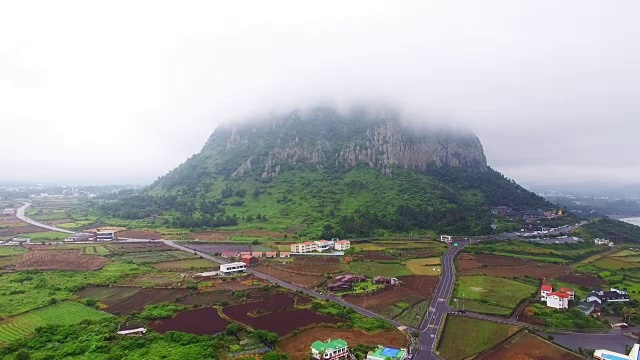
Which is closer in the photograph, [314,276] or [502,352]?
[502,352]

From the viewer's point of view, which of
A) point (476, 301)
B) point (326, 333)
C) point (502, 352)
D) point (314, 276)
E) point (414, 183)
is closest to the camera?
point (502, 352)

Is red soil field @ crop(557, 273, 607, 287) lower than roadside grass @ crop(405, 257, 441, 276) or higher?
lower

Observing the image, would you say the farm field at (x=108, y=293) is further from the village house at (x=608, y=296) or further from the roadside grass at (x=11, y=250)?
the village house at (x=608, y=296)

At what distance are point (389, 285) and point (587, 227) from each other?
11311 centimetres

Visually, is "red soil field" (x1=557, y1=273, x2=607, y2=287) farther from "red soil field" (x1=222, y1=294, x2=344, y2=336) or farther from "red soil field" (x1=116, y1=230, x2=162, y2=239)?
"red soil field" (x1=116, y1=230, x2=162, y2=239)

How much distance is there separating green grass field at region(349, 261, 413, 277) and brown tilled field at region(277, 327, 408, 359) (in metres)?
31.7

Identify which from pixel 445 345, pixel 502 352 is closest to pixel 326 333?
pixel 445 345

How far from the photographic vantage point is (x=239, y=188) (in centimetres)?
19075

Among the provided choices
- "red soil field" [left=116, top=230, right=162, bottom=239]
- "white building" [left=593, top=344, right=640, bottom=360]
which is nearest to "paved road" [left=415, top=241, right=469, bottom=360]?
"white building" [left=593, top=344, right=640, bottom=360]

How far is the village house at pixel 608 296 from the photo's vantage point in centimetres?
6862

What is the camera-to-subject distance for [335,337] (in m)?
52.2

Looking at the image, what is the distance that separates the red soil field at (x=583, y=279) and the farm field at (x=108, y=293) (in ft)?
264

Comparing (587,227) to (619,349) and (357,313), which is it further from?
(357,313)

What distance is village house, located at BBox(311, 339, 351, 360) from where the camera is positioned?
150ft
